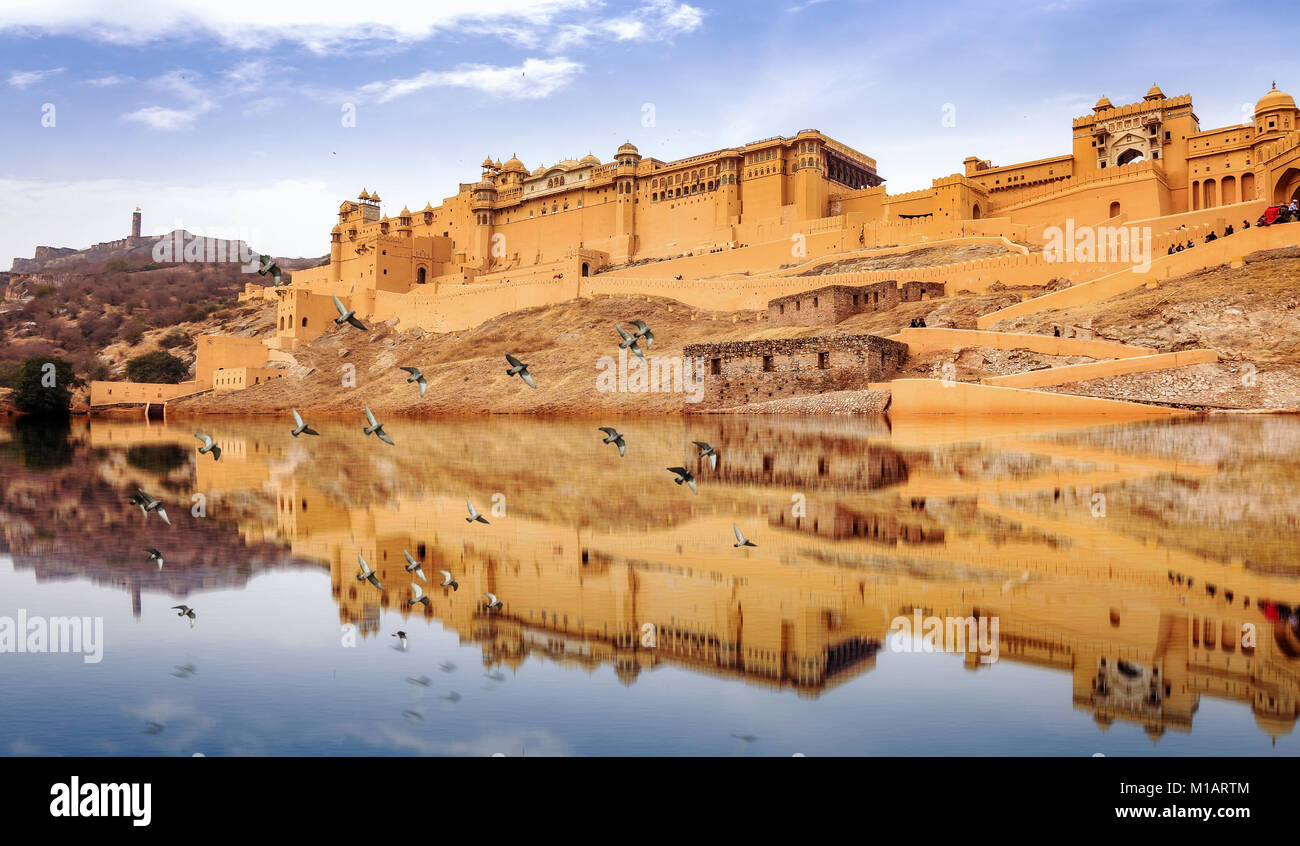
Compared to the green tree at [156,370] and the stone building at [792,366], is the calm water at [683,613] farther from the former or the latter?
the green tree at [156,370]

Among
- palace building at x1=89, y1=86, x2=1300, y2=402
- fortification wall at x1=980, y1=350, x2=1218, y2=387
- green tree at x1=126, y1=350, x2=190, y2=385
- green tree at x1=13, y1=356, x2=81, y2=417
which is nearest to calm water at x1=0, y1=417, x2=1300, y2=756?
fortification wall at x1=980, y1=350, x2=1218, y2=387

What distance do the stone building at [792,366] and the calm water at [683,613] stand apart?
45.4 feet

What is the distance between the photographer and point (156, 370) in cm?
5647

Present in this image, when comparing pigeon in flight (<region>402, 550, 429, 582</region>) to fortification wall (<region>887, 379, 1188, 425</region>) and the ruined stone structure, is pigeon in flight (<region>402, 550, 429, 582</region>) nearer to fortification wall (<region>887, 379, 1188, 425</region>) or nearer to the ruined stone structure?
fortification wall (<region>887, 379, 1188, 425</region>)

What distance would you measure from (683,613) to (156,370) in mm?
58365

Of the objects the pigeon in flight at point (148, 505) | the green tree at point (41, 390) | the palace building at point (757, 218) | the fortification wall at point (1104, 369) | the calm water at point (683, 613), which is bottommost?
the calm water at point (683, 613)

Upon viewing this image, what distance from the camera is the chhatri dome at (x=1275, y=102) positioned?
42.2m

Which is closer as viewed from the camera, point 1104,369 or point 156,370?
point 1104,369

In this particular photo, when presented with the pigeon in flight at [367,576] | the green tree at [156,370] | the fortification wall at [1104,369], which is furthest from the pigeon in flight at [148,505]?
the green tree at [156,370]

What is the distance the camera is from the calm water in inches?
169

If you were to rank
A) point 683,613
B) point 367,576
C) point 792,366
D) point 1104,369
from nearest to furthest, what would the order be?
1. point 683,613
2. point 367,576
3. point 1104,369
4. point 792,366

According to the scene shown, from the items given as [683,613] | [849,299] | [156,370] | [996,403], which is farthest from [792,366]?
[156,370]

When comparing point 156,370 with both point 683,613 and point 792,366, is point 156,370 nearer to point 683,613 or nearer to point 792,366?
point 792,366
